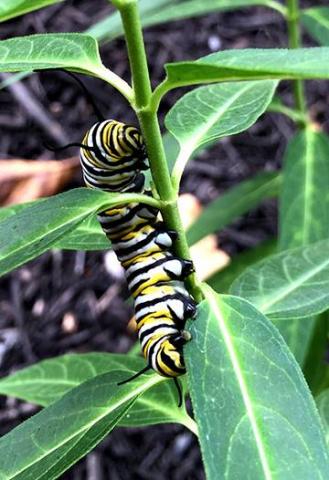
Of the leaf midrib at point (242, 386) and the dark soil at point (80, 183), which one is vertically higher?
the dark soil at point (80, 183)

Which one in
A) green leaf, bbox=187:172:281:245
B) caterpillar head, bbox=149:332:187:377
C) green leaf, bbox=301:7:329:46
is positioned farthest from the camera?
green leaf, bbox=187:172:281:245

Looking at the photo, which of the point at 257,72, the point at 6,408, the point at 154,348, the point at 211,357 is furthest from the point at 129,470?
the point at 257,72

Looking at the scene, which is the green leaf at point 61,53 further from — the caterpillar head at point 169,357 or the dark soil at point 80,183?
the dark soil at point 80,183

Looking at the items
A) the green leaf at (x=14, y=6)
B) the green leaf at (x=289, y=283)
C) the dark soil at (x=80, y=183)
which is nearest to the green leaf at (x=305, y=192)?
the green leaf at (x=289, y=283)

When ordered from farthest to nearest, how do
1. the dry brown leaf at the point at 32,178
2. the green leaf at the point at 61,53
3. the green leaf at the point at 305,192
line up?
the dry brown leaf at the point at 32,178
the green leaf at the point at 305,192
the green leaf at the point at 61,53

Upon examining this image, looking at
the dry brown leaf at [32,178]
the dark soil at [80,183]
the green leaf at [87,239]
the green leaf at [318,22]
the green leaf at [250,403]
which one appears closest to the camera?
the green leaf at [250,403]

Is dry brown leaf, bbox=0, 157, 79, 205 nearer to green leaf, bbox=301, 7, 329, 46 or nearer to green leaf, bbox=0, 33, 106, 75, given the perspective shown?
green leaf, bbox=301, 7, 329, 46

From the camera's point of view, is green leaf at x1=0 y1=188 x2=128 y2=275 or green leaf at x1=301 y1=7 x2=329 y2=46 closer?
green leaf at x1=0 y1=188 x2=128 y2=275

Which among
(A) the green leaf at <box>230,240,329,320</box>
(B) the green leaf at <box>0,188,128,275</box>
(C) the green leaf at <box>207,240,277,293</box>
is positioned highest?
(C) the green leaf at <box>207,240,277,293</box>

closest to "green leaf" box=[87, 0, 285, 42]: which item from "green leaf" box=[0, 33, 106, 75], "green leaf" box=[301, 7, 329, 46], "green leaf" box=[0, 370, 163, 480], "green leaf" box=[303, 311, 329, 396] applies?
"green leaf" box=[301, 7, 329, 46]
